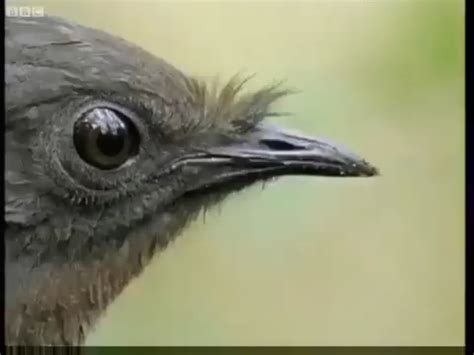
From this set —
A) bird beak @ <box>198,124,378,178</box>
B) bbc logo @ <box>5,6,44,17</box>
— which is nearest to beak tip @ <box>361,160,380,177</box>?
bird beak @ <box>198,124,378,178</box>

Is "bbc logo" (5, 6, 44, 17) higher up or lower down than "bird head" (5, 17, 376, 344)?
higher up

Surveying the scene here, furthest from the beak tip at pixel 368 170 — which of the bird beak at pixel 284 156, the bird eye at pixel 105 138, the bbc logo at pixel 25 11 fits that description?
the bbc logo at pixel 25 11

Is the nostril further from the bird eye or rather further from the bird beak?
the bird eye

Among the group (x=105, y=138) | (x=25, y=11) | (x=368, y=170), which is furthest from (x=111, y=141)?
(x=368, y=170)

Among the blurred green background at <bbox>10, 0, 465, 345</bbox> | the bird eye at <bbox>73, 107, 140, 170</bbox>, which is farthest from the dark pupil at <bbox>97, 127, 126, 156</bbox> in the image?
the blurred green background at <bbox>10, 0, 465, 345</bbox>

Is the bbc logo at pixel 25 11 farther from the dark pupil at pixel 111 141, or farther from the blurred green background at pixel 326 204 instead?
the dark pupil at pixel 111 141
